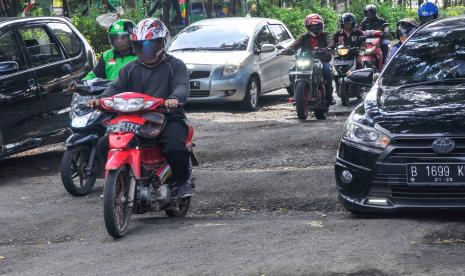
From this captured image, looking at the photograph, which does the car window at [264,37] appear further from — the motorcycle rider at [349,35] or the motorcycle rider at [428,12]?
the motorcycle rider at [428,12]

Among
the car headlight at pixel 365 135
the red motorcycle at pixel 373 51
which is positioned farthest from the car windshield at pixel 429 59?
the red motorcycle at pixel 373 51

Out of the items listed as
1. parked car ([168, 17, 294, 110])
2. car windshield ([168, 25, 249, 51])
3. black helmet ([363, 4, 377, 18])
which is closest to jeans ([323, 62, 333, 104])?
parked car ([168, 17, 294, 110])

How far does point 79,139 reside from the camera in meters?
10.2

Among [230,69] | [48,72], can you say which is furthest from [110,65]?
[230,69]

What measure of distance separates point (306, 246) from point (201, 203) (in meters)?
2.89

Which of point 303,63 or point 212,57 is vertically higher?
point 303,63

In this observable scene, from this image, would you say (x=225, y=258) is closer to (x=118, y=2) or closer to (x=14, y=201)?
(x=14, y=201)

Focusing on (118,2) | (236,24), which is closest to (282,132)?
(236,24)

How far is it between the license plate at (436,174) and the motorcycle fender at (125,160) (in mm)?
2126

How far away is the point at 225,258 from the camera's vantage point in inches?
262

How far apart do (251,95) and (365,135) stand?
34.6ft

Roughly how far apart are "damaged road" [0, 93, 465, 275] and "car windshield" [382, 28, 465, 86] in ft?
4.37

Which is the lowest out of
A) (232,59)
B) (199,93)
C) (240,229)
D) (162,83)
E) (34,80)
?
(199,93)

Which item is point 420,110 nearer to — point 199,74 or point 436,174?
Result: point 436,174
